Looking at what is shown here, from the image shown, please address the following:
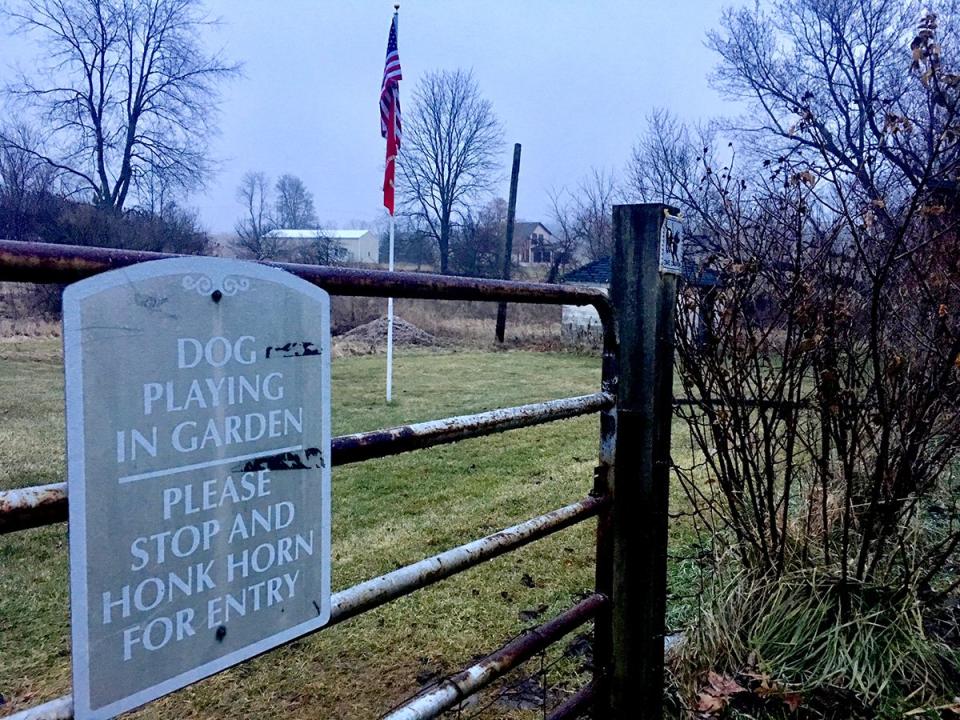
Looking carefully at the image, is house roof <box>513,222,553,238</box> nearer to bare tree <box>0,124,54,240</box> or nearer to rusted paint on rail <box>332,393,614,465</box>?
bare tree <box>0,124,54,240</box>

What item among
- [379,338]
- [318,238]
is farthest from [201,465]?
[318,238]

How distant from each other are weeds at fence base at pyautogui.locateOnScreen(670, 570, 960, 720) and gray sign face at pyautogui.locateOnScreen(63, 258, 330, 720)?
1813 mm

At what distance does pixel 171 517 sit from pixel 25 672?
2510mm

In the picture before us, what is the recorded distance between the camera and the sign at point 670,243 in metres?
1.86

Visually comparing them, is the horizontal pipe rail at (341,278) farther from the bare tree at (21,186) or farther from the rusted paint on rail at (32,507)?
the bare tree at (21,186)

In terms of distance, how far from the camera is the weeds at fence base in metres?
2.34

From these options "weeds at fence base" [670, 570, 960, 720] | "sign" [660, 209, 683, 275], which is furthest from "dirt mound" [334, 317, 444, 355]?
"sign" [660, 209, 683, 275]

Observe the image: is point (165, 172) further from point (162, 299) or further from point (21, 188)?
point (162, 299)

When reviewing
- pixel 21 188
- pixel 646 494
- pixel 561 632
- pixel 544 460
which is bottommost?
pixel 544 460

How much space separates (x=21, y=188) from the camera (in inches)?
786

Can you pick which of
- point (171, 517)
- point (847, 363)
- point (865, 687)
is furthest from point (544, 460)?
point (171, 517)

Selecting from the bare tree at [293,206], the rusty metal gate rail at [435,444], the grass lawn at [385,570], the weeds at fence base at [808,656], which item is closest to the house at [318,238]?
the bare tree at [293,206]

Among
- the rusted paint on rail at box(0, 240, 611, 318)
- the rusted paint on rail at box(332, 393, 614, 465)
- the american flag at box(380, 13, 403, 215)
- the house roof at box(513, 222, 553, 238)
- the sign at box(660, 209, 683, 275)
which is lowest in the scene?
the rusted paint on rail at box(332, 393, 614, 465)

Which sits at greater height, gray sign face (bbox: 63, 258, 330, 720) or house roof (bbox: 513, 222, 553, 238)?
house roof (bbox: 513, 222, 553, 238)
